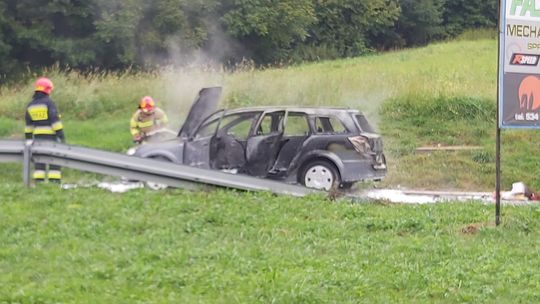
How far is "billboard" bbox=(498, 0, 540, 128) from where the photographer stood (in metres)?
8.84

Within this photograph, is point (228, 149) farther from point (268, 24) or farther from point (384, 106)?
point (268, 24)

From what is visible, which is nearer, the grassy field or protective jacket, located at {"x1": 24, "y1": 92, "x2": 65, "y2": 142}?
the grassy field

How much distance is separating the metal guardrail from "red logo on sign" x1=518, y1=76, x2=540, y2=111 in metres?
2.81

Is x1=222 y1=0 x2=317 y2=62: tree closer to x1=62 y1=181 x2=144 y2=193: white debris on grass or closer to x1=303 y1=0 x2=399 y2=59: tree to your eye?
x1=303 y1=0 x2=399 y2=59: tree

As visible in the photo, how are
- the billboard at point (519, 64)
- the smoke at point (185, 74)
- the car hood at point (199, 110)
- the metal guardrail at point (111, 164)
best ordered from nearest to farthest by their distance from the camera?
the billboard at point (519, 64) → the metal guardrail at point (111, 164) → the car hood at point (199, 110) → the smoke at point (185, 74)

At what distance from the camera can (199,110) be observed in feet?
45.2

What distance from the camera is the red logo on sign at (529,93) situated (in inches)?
355

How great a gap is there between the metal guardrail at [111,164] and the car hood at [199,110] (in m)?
3.80

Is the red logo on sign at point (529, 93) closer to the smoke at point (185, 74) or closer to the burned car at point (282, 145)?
the burned car at point (282, 145)

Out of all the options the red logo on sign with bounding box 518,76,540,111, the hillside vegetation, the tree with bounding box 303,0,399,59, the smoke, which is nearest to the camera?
the red logo on sign with bounding box 518,76,540,111

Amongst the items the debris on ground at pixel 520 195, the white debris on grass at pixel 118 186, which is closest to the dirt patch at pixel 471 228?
the debris on ground at pixel 520 195

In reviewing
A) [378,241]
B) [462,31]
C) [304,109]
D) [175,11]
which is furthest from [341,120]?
[462,31]

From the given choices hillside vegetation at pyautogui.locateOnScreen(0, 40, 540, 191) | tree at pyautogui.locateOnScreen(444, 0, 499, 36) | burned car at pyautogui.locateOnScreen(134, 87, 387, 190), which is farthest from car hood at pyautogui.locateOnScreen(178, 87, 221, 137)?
tree at pyautogui.locateOnScreen(444, 0, 499, 36)

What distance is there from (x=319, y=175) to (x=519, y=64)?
476 cm
